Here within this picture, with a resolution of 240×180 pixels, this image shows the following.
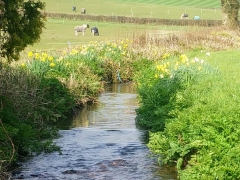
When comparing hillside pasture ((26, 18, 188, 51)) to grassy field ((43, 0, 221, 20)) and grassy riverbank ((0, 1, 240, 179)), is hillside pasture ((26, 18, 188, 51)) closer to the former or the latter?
grassy field ((43, 0, 221, 20))

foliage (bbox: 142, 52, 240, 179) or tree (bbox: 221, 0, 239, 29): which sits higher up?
tree (bbox: 221, 0, 239, 29)

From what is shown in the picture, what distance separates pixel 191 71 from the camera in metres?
15.6

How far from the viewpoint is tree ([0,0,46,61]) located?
11039 millimetres

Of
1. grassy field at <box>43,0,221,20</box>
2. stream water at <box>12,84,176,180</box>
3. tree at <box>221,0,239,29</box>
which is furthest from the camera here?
grassy field at <box>43,0,221,20</box>

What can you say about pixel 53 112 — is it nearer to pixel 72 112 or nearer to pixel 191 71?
pixel 72 112

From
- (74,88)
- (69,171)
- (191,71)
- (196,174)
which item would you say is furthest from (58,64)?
(196,174)

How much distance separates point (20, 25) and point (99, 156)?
10.0 ft

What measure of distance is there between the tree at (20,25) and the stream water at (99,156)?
2317 millimetres

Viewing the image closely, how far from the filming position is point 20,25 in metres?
11.1

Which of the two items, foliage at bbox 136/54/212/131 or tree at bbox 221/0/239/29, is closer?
foliage at bbox 136/54/212/131

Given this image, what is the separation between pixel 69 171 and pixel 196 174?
259 cm

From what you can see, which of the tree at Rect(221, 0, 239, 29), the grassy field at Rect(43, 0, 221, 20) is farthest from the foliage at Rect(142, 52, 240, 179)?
the grassy field at Rect(43, 0, 221, 20)

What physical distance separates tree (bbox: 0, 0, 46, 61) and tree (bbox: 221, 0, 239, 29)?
29.8 meters

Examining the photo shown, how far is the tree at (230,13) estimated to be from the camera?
3994cm
